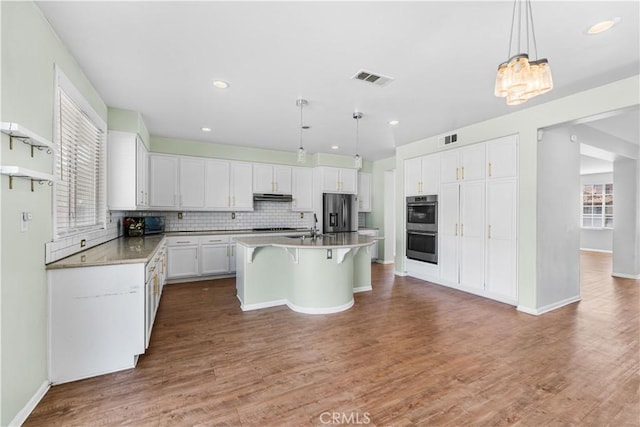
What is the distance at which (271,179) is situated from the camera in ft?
19.9

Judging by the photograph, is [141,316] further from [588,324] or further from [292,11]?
[588,324]

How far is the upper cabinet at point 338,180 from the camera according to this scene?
21.0ft

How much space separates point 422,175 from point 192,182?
A: 4.32 m

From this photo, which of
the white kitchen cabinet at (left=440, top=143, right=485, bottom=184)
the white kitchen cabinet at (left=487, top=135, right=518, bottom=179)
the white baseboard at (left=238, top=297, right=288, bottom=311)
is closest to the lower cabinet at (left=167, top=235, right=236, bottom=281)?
the white baseboard at (left=238, top=297, right=288, bottom=311)

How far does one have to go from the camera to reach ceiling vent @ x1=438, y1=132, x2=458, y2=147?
15.1 ft

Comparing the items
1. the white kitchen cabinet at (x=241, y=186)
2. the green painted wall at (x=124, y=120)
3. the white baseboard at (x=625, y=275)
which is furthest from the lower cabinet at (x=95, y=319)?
the white baseboard at (x=625, y=275)

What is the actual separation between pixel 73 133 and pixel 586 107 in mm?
5284

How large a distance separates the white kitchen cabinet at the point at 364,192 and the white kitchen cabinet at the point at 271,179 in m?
1.93

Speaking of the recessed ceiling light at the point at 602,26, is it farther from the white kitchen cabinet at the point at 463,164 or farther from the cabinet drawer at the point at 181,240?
the cabinet drawer at the point at 181,240

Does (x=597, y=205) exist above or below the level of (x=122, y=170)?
below

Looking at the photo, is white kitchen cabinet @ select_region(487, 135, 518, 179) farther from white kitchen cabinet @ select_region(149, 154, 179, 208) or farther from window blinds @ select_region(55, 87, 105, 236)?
white kitchen cabinet @ select_region(149, 154, 179, 208)

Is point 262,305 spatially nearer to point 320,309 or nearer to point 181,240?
point 320,309

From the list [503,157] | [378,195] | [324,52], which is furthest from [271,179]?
[503,157]

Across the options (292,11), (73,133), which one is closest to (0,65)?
(73,133)
